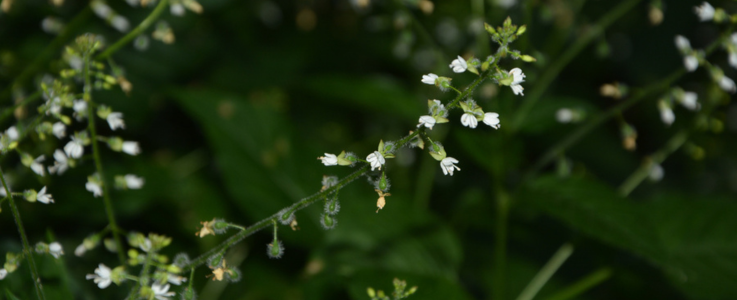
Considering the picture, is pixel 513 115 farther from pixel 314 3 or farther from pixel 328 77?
A: pixel 314 3

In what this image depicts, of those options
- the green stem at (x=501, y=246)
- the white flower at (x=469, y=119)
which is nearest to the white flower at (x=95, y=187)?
the white flower at (x=469, y=119)

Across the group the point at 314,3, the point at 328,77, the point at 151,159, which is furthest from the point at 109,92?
the point at 314,3

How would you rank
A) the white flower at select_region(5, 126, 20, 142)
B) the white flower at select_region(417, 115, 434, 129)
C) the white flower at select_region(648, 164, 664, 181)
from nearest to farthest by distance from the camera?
the white flower at select_region(417, 115, 434, 129) < the white flower at select_region(5, 126, 20, 142) < the white flower at select_region(648, 164, 664, 181)

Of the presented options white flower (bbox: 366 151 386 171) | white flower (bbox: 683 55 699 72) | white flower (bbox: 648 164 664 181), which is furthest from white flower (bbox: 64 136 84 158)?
white flower (bbox: 648 164 664 181)

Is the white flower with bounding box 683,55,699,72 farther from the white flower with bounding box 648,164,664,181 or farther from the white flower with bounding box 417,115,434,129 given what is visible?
the white flower with bounding box 417,115,434,129

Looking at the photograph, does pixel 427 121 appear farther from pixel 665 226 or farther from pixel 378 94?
pixel 665 226

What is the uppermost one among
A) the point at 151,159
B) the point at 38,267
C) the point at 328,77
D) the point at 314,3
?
the point at 314,3

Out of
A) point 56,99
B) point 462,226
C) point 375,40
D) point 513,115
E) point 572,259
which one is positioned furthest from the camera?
point 375,40
